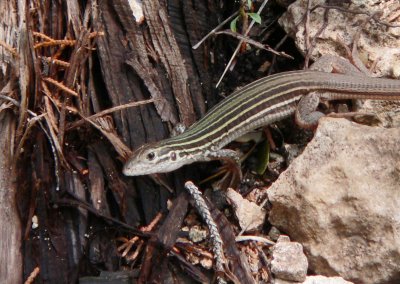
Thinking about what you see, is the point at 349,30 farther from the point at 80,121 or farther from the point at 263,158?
the point at 80,121

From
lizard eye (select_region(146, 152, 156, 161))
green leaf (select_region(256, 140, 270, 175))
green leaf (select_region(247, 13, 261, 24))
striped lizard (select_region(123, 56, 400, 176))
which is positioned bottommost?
green leaf (select_region(256, 140, 270, 175))

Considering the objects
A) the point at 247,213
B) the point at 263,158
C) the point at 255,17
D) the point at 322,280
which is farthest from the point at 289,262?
the point at 255,17

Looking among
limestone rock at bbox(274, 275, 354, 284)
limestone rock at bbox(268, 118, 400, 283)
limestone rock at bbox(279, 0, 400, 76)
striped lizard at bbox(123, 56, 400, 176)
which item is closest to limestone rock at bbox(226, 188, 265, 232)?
limestone rock at bbox(268, 118, 400, 283)

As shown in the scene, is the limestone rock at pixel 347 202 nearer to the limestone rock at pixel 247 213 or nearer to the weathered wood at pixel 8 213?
the limestone rock at pixel 247 213

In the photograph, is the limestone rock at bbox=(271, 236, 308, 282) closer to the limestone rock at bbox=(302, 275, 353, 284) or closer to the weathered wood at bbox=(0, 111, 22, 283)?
the limestone rock at bbox=(302, 275, 353, 284)

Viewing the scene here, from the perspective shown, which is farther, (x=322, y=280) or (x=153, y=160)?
(x=153, y=160)

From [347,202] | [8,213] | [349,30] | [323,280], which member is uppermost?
[349,30]

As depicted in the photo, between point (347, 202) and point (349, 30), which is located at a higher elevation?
point (349, 30)
